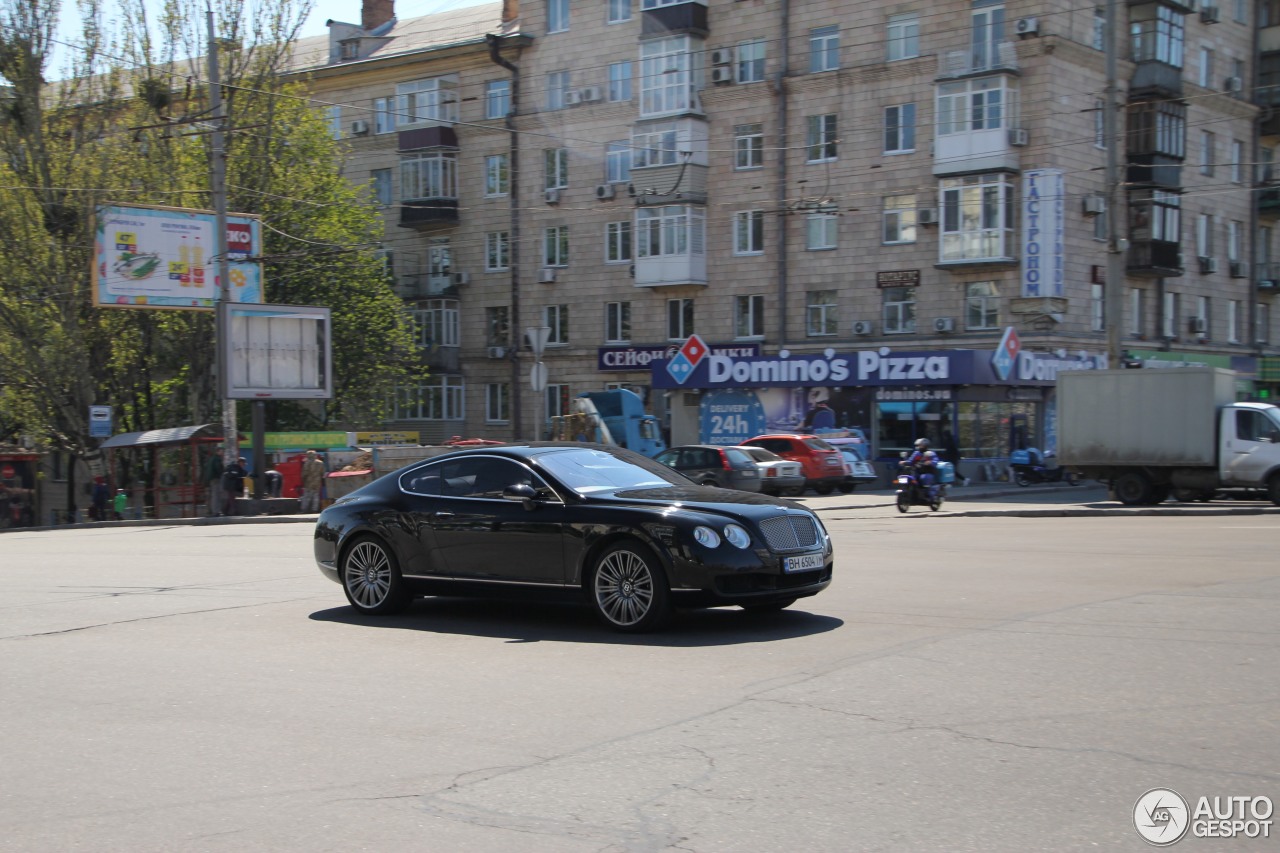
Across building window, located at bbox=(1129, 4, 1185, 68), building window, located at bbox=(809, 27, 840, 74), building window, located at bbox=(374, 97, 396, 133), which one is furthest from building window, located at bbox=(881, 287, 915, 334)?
building window, located at bbox=(374, 97, 396, 133)

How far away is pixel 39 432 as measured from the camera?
42.2 meters

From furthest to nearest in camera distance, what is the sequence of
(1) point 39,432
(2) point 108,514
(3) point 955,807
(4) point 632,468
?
(1) point 39,432 < (2) point 108,514 < (4) point 632,468 < (3) point 955,807

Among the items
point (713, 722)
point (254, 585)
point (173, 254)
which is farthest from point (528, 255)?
point (713, 722)

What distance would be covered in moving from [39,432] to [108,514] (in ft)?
23.5

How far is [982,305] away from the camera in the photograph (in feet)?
134

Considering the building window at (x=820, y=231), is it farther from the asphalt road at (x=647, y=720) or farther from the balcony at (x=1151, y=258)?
the asphalt road at (x=647, y=720)

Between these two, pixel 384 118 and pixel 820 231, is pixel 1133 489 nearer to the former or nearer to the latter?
pixel 820 231

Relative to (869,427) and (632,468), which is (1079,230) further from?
(632,468)

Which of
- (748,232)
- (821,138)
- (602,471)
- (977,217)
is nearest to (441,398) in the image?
(748,232)

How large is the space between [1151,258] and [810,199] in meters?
11.2

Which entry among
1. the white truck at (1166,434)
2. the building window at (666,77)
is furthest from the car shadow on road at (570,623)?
the building window at (666,77)

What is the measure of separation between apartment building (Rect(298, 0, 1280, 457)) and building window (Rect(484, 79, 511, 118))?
120 millimetres

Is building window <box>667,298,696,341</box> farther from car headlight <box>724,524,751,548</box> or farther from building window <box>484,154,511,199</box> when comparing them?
car headlight <box>724,524,751,548</box>

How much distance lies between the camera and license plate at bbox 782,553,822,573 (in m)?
9.56
